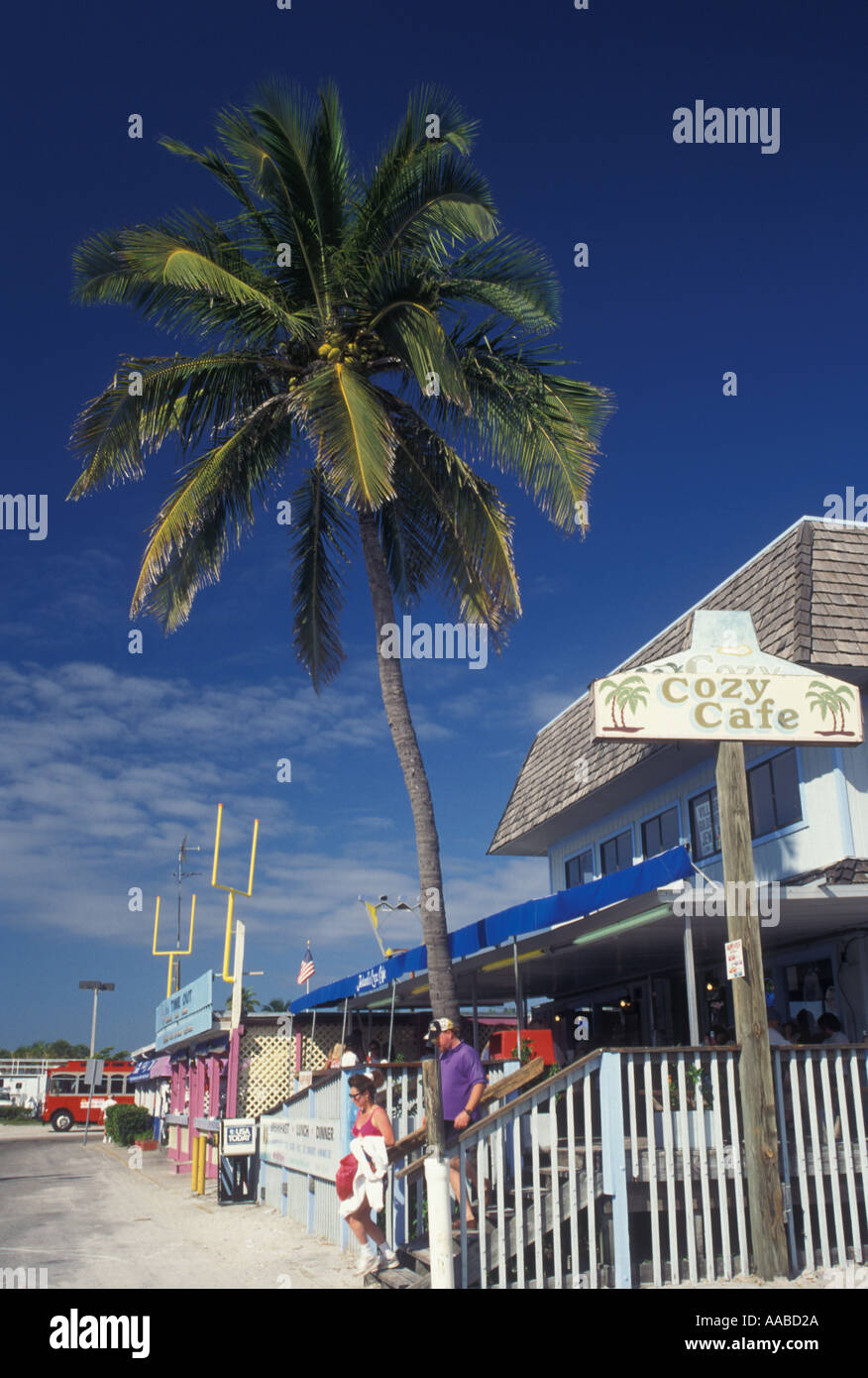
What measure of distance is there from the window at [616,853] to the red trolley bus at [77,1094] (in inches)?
1304

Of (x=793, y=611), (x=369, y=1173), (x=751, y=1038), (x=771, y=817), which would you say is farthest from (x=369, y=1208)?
(x=793, y=611)

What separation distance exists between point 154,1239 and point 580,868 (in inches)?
433

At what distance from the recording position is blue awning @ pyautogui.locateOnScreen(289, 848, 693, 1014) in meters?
10.1

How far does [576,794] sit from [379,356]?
313 inches

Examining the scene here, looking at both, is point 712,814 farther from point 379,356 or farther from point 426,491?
point 379,356

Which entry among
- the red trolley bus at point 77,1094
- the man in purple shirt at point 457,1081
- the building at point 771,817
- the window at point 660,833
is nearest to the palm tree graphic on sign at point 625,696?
the building at point 771,817

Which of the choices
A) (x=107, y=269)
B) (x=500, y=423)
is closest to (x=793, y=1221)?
(x=500, y=423)

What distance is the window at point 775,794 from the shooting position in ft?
46.1

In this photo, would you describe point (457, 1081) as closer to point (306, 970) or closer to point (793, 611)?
point (793, 611)

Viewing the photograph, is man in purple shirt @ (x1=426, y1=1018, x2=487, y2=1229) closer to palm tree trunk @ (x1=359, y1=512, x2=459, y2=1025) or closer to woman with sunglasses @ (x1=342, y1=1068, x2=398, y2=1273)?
woman with sunglasses @ (x1=342, y1=1068, x2=398, y2=1273)

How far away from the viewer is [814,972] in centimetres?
1410
